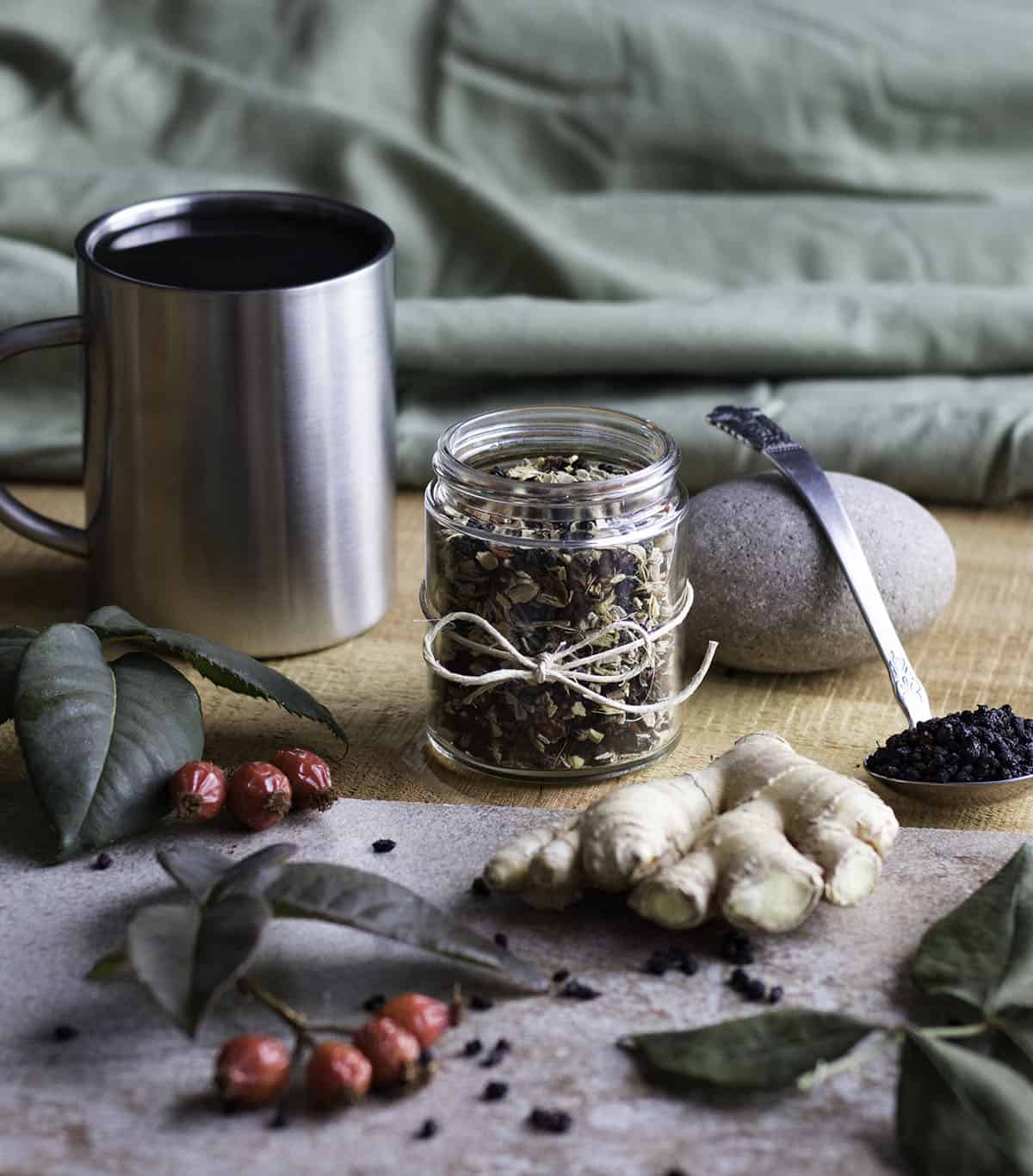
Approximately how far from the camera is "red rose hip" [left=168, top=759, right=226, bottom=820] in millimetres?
1022

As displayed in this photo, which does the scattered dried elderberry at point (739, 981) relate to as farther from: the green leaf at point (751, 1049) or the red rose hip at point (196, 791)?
the red rose hip at point (196, 791)

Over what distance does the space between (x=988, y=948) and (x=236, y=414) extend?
61 cm

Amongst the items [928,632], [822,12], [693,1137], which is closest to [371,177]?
[822,12]

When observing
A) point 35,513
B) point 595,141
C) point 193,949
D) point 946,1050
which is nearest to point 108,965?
point 193,949

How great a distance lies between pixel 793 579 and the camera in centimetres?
123

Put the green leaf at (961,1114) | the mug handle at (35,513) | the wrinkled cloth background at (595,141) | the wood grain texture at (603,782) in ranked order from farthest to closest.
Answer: the wrinkled cloth background at (595,141)
the mug handle at (35,513)
the wood grain texture at (603,782)
the green leaf at (961,1114)

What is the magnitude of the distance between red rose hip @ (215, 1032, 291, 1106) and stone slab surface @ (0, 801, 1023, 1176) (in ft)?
0.04

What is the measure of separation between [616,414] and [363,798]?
1.01 feet

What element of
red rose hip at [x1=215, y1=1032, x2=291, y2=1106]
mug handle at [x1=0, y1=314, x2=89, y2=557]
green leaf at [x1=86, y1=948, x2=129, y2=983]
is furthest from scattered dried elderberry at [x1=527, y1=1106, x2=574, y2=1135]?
mug handle at [x1=0, y1=314, x2=89, y2=557]

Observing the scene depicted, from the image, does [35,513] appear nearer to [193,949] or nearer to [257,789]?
[257,789]

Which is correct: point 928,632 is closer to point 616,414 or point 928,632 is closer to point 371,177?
point 616,414

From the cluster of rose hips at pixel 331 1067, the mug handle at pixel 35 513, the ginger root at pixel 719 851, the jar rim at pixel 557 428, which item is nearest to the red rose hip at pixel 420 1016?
the cluster of rose hips at pixel 331 1067

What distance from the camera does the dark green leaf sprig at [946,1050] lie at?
30.5 inches

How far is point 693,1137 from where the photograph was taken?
0.80 m
